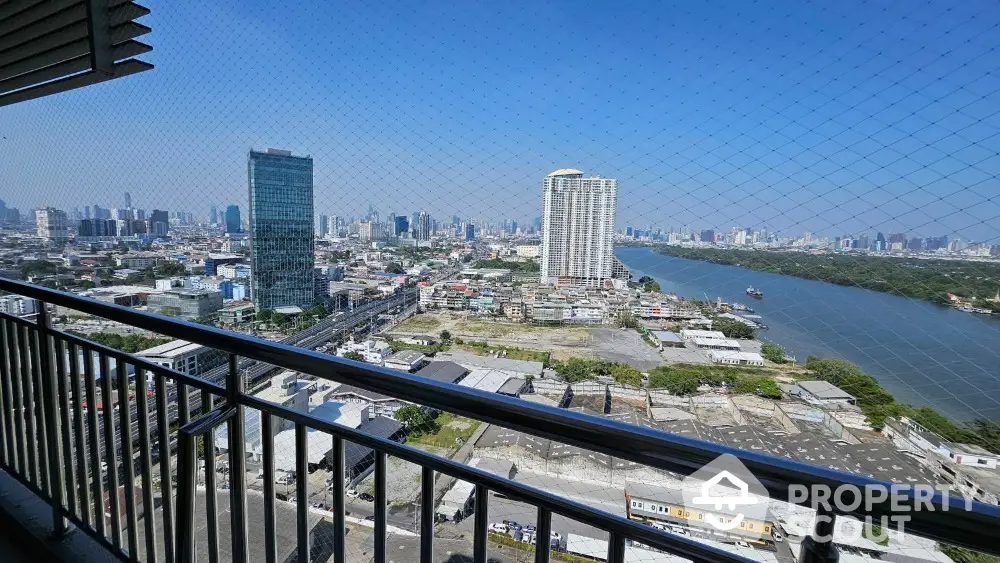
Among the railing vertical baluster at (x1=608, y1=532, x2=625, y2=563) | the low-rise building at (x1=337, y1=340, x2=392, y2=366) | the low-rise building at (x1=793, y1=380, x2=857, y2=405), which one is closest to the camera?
the railing vertical baluster at (x1=608, y1=532, x2=625, y2=563)

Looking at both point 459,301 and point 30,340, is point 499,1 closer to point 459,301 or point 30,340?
point 459,301

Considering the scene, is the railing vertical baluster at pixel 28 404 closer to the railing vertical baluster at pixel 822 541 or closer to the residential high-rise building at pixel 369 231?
the residential high-rise building at pixel 369 231

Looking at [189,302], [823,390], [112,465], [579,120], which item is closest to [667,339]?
[823,390]

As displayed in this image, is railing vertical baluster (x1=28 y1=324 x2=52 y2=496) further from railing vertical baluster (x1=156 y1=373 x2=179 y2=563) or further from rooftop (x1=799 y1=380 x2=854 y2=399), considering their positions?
rooftop (x1=799 y1=380 x2=854 y2=399)

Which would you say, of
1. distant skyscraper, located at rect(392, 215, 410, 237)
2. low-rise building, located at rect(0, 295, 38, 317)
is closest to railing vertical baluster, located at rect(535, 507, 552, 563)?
low-rise building, located at rect(0, 295, 38, 317)

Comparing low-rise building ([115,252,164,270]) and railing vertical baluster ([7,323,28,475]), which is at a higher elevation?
low-rise building ([115,252,164,270])

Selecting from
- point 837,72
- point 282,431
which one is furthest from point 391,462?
point 837,72

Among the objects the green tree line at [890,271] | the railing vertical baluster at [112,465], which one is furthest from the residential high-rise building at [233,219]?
the green tree line at [890,271]
